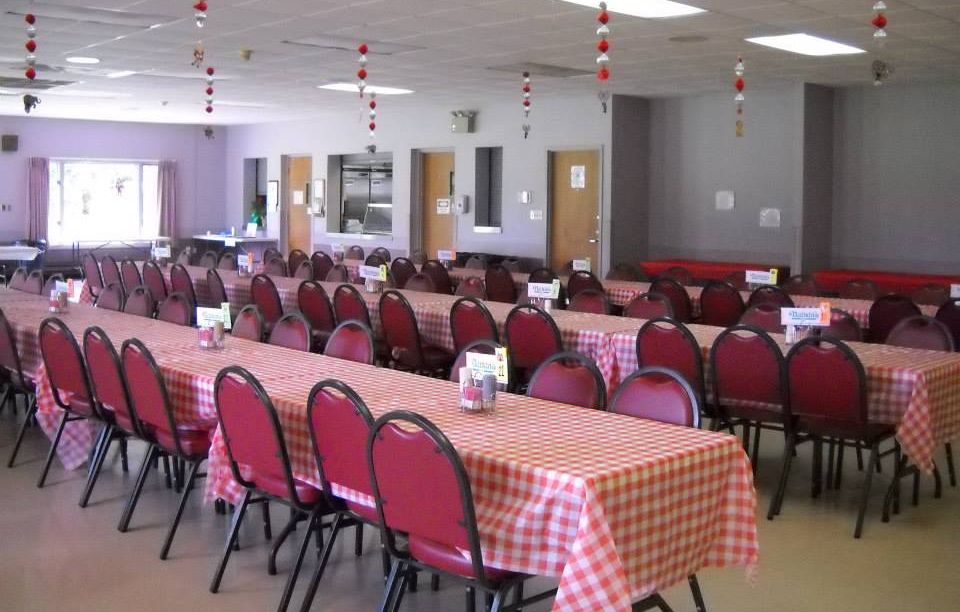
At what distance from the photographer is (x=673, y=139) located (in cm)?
1268

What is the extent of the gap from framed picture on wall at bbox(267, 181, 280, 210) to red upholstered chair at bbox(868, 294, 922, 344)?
12.4 metres

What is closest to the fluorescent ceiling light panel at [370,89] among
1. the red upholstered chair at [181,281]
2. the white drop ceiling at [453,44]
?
the white drop ceiling at [453,44]

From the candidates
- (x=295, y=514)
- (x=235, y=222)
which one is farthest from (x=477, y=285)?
(x=235, y=222)


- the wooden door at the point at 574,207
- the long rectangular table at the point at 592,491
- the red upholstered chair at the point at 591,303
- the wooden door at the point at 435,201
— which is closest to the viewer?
the long rectangular table at the point at 592,491

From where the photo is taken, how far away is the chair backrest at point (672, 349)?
5.34 m

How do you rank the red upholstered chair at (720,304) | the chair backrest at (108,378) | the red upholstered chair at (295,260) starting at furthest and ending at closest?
the red upholstered chair at (295,260)
the red upholstered chair at (720,304)
the chair backrest at (108,378)

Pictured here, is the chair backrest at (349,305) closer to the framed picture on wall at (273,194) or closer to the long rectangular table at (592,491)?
the long rectangular table at (592,491)

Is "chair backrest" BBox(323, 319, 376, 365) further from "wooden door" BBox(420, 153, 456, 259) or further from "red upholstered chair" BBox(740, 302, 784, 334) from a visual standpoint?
"wooden door" BBox(420, 153, 456, 259)

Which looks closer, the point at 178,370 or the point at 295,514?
the point at 295,514

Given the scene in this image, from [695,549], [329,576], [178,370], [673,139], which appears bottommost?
[329,576]

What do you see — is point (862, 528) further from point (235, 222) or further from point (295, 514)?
point (235, 222)

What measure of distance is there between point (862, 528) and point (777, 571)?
31.1 inches

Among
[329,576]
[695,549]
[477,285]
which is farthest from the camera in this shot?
[477,285]

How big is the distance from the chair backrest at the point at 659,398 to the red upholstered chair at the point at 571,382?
0.39 ft
